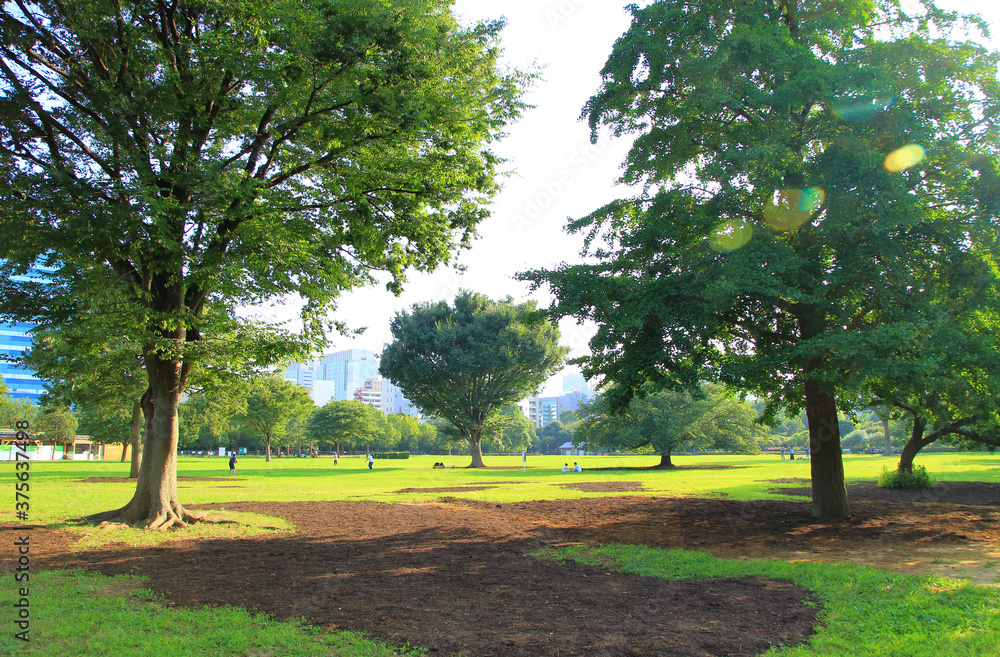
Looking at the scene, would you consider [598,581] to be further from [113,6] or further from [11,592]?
[113,6]

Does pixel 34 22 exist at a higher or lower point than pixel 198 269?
higher

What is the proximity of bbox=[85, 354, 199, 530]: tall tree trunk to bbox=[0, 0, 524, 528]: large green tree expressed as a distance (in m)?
0.05

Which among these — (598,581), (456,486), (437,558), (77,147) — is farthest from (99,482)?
(598,581)

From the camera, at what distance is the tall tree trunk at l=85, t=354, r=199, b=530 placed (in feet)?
43.4

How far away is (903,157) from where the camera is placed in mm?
10812

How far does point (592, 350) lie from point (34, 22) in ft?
43.9

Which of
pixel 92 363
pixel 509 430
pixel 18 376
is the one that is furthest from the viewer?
pixel 18 376

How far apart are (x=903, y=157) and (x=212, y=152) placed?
14122 millimetres

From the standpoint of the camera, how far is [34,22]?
10.9 m

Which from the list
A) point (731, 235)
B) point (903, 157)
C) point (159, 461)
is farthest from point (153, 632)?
point (903, 157)

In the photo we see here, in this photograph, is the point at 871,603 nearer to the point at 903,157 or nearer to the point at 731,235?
the point at 731,235

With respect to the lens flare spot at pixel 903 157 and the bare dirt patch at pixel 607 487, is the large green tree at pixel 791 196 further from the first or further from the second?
the bare dirt patch at pixel 607 487

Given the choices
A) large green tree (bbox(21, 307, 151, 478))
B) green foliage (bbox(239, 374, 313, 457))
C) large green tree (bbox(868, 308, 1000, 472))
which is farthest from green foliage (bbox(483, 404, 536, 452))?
large green tree (bbox(868, 308, 1000, 472))

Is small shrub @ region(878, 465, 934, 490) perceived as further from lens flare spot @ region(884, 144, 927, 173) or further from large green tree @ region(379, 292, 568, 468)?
large green tree @ region(379, 292, 568, 468)
